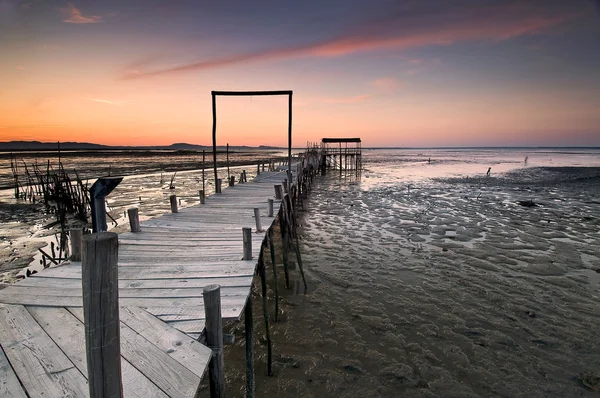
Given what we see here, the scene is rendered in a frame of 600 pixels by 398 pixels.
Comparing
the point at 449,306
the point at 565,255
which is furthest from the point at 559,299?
the point at 565,255

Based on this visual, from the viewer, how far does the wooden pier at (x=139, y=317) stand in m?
2.47

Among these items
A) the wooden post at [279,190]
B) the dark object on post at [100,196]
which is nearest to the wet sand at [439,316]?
the wooden post at [279,190]

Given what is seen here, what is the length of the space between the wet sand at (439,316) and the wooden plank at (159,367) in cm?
198

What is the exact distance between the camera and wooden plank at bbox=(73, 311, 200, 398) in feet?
8.03

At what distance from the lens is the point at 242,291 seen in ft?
13.8

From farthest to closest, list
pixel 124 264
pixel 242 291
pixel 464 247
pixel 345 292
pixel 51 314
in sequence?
1. pixel 464 247
2. pixel 345 292
3. pixel 124 264
4. pixel 242 291
5. pixel 51 314

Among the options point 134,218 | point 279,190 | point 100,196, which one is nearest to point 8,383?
point 100,196

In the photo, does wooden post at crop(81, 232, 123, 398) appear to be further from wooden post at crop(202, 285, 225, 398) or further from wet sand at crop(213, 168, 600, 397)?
wet sand at crop(213, 168, 600, 397)

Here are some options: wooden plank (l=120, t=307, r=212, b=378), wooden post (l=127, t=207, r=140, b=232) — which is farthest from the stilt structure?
wooden plank (l=120, t=307, r=212, b=378)

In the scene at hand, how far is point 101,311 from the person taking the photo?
64.7 inches

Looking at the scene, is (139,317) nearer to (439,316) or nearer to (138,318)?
(138,318)

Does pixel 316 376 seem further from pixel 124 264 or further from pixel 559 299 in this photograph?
pixel 559 299

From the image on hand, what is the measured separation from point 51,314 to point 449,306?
21.1 ft

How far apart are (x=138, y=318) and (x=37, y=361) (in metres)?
0.89
